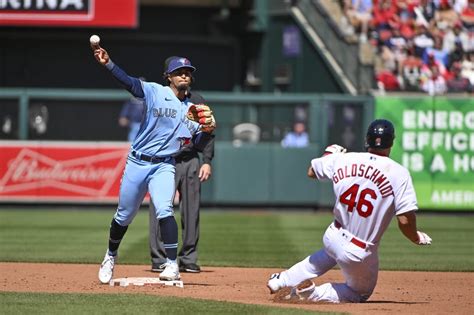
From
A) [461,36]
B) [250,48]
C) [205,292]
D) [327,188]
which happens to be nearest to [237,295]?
[205,292]

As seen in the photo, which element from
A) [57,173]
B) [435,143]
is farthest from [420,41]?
[57,173]

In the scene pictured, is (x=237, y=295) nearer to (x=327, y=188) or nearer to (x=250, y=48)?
(x=327, y=188)

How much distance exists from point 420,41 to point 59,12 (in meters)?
7.55

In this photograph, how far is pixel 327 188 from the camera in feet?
69.3

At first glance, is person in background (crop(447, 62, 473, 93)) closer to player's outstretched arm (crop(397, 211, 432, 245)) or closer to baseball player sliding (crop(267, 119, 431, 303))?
baseball player sliding (crop(267, 119, 431, 303))

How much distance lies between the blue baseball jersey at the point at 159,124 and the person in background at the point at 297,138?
1198cm

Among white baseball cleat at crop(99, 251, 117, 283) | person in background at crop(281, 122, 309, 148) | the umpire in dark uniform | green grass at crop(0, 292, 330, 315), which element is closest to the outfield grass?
the umpire in dark uniform

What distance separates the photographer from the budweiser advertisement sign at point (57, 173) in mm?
20938

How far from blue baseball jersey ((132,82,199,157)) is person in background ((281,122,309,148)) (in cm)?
1198

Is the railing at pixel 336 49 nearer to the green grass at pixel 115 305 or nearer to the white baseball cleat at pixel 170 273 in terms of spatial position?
the white baseball cleat at pixel 170 273

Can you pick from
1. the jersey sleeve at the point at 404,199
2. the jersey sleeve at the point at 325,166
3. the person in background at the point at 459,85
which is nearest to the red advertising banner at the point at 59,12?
the person in background at the point at 459,85

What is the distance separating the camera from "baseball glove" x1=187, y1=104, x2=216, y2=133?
9570 millimetres

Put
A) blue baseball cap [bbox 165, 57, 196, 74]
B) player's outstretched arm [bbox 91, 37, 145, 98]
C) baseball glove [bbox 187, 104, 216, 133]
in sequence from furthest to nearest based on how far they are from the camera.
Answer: blue baseball cap [bbox 165, 57, 196, 74]
baseball glove [bbox 187, 104, 216, 133]
player's outstretched arm [bbox 91, 37, 145, 98]

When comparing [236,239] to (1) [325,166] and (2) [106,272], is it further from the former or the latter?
(1) [325,166]
